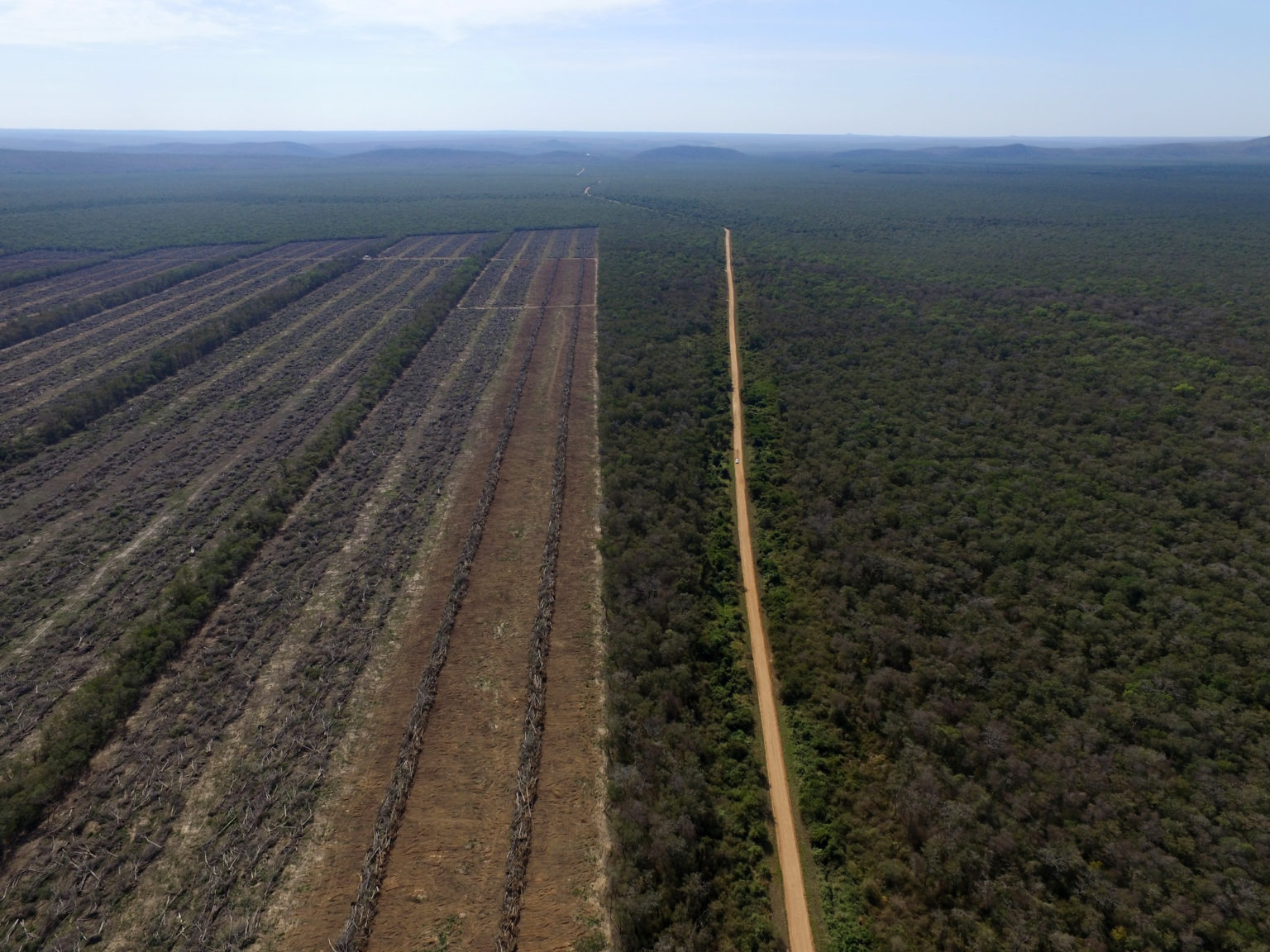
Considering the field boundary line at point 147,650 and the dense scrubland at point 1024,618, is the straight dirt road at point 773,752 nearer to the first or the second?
the dense scrubland at point 1024,618

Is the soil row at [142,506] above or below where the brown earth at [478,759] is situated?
above

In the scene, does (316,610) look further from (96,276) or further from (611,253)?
(96,276)

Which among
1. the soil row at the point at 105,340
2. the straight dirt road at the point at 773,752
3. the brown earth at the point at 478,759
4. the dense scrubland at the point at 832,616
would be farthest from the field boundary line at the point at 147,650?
the soil row at the point at 105,340

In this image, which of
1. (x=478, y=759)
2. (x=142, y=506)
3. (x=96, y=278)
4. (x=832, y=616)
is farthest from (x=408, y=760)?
(x=96, y=278)

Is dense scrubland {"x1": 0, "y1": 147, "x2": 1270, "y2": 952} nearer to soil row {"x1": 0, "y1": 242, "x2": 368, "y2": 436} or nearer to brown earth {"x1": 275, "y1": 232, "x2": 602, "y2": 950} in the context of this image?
soil row {"x1": 0, "y1": 242, "x2": 368, "y2": 436}

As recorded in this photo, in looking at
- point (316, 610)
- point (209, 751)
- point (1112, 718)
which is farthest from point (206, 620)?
point (1112, 718)

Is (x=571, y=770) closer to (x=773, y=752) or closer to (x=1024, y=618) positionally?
(x=773, y=752)
